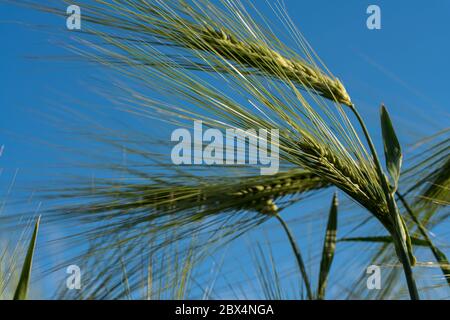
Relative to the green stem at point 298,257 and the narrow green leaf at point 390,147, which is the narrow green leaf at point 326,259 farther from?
the narrow green leaf at point 390,147

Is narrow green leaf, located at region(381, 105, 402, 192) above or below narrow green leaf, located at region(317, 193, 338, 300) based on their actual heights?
above

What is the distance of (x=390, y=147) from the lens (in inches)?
43.7

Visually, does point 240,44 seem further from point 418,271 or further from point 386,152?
point 418,271

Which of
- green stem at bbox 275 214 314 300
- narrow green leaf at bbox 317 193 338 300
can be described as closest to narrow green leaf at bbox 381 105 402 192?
narrow green leaf at bbox 317 193 338 300

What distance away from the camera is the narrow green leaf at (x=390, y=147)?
1.09 metres

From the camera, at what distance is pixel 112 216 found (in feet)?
4.25

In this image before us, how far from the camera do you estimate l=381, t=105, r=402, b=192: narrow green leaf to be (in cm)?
109

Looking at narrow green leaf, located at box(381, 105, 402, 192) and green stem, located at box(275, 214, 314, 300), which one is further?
green stem, located at box(275, 214, 314, 300)

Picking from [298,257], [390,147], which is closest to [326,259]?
[298,257]

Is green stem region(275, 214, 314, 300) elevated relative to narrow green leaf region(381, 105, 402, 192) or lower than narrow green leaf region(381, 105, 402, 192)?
lower

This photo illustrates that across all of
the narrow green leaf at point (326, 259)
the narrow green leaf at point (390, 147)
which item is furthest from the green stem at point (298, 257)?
the narrow green leaf at point (390, 147)

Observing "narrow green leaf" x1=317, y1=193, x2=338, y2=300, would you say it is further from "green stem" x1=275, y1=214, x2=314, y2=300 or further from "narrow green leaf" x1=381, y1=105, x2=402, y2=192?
"narrow green leaf" x1=381, y1=105, x2=402, y2=192

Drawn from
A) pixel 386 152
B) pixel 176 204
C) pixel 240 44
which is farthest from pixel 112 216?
pixel 386 152
